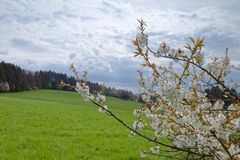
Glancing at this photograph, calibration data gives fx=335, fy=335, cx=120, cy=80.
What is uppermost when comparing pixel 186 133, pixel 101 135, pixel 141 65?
pixel 141 65

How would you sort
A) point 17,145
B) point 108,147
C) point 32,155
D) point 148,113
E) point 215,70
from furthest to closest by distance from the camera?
point 108,147
point 17,145
point 32,155
point 148,113
point 215,70

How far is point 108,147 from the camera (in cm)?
1142

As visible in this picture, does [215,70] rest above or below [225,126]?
above

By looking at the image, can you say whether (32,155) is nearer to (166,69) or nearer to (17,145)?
(17,145)

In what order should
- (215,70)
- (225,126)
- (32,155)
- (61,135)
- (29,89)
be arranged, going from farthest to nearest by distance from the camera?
(29,89)
(61,135)
(32,155)
(215,70)
(225,126)

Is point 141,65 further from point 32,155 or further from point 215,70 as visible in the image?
point 32,155

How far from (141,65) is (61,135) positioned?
11662 mm

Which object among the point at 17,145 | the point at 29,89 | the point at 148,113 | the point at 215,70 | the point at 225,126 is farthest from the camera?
the point at 29,89

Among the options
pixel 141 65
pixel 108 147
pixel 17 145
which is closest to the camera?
pixel 141 65

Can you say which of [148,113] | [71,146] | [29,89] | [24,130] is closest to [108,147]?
[71,146]

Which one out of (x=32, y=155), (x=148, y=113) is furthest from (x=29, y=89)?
(x=148, y=113)

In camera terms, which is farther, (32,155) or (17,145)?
(17,145)

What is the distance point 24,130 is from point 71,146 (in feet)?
13.3

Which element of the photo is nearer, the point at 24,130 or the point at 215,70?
the point at 215,70
